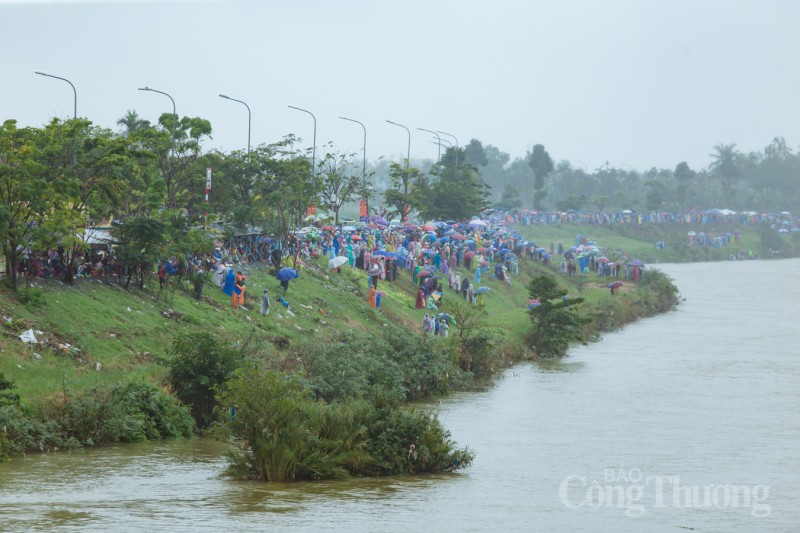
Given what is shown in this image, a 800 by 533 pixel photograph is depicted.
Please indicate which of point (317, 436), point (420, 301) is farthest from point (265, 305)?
point (317, 436)

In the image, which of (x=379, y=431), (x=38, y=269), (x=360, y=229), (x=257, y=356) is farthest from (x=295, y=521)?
(x=360, y=229)

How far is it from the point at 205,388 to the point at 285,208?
19519mm

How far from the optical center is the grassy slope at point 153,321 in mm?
26328

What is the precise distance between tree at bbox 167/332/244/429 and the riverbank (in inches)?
16.1

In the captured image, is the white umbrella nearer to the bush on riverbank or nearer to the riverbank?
the riverbank

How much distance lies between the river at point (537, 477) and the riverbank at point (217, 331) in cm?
154

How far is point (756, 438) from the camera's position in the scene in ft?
93.5

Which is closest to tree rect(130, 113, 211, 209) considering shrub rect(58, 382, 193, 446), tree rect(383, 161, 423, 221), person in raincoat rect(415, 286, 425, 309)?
person in raincoat rect(415, 286, 425, 309)

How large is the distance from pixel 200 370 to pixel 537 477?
7933 mm

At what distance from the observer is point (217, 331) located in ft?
107

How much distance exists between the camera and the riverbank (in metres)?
26.4

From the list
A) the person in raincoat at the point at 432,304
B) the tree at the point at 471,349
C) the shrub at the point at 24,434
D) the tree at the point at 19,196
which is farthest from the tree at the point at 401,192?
the shrub at the point at 24,434

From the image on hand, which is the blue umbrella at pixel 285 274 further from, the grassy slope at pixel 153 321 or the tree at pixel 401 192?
the tree at pixel 401 192

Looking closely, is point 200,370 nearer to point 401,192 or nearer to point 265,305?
point 265,305
